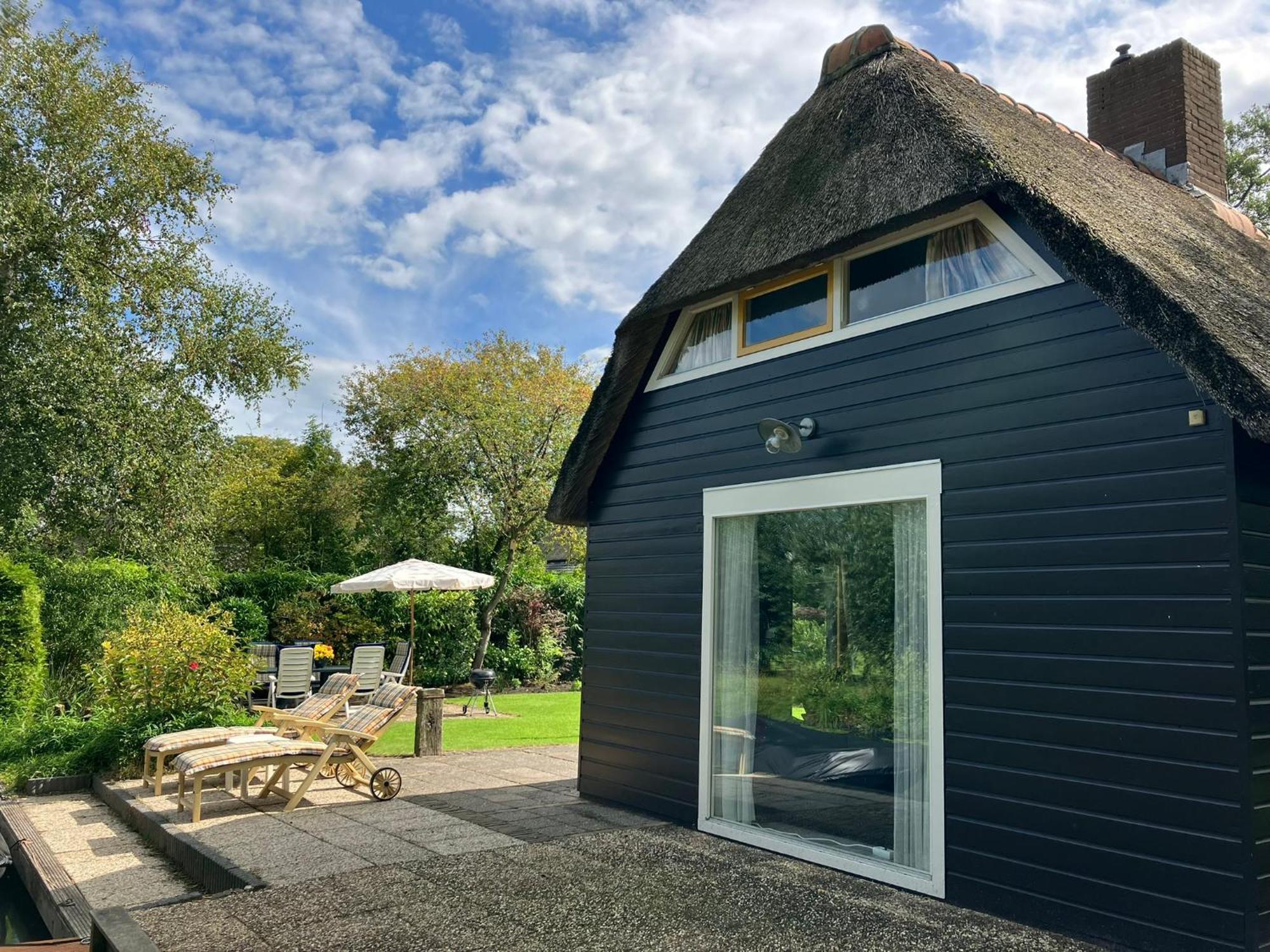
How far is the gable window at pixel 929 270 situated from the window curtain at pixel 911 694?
1.17 meters

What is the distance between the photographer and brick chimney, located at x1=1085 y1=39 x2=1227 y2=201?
670 cm

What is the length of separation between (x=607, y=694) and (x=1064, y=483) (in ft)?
13.0

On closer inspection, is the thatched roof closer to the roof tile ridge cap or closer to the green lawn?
the roof tile ridge cap

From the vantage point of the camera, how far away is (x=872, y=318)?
511 cm

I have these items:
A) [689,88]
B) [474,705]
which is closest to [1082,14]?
[689,88]

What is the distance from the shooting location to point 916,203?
179 inches

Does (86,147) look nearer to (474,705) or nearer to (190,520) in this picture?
(190,520)

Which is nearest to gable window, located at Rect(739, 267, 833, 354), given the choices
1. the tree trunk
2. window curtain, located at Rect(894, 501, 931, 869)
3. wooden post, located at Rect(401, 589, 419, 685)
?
window curtain, located at Rect(894, 501, 931, 869)

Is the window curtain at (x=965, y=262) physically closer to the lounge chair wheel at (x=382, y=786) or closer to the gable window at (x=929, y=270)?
the gable window at (x=929, y=270)

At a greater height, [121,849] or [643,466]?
[643,466]

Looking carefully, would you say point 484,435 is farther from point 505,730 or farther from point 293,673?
point 505,730

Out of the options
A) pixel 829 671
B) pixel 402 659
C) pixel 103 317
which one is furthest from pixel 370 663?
pixel 829 671

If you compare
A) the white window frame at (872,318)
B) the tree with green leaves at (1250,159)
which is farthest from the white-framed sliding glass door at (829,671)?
the tree with green leaves at (1250,159)

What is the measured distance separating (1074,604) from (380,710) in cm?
532
